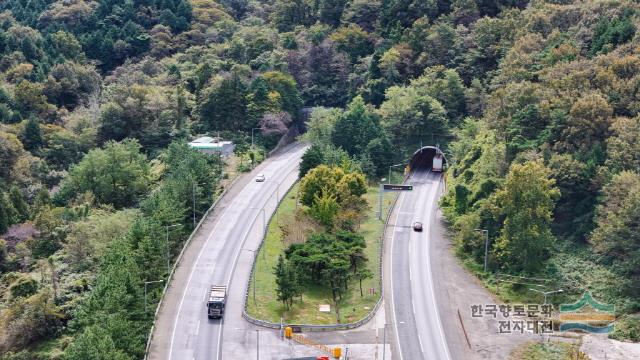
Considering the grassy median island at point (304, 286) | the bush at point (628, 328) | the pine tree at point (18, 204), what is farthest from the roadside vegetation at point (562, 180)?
the pine tree at point (18, 204)

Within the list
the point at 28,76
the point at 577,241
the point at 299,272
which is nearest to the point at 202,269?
the point at 299,272

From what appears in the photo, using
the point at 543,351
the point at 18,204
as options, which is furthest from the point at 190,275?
the point at 543,351

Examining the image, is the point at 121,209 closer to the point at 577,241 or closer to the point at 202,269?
the point at 202,269

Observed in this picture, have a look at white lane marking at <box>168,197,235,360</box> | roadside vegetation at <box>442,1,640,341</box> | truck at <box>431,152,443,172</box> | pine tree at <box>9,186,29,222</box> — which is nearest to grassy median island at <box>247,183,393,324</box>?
white lane marking at <box>168,197,235,360</box>

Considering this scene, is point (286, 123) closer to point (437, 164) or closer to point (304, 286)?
point (437, 164)

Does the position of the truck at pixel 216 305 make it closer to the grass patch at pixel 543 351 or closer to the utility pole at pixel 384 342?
the utility pole at pixel 384 342

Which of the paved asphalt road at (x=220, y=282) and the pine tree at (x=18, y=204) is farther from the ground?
the pine tree at (x=18, y=204)

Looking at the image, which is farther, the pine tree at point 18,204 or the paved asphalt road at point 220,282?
the pine tree at point 18,204
